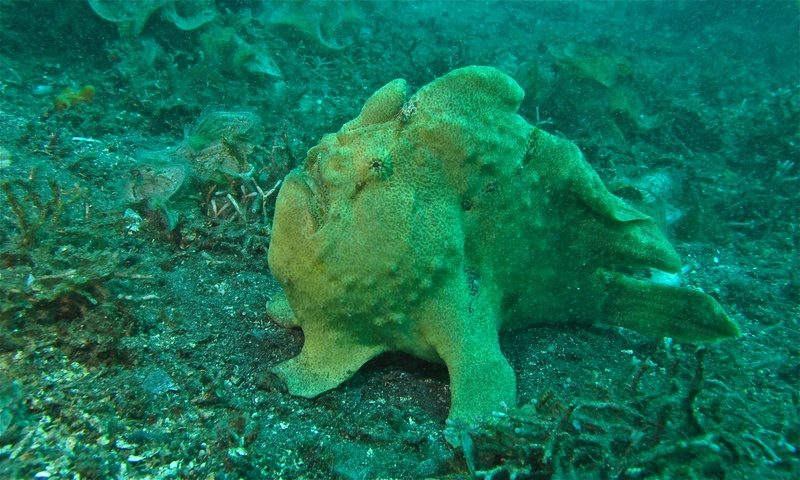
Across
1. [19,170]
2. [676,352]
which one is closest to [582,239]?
[676,352]

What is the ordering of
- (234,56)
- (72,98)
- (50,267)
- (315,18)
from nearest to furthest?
(50,267), (72,98), (234,56), (315,18)

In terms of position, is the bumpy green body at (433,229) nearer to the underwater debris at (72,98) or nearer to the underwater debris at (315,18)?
the underwater debris at (72,98)

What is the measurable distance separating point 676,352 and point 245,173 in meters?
4.53

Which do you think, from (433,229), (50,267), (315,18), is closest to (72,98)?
(50,267)

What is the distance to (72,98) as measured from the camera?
21.2 feet

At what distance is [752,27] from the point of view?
19.8m

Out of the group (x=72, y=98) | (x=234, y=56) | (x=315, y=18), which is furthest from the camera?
(x=315, y=18)

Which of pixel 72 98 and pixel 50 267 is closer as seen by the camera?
pixel 50 267

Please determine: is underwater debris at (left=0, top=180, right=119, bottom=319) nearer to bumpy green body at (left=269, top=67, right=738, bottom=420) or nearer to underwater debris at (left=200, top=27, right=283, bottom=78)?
bumpy green body at (left=269, top=67, right=738, bottom=420)

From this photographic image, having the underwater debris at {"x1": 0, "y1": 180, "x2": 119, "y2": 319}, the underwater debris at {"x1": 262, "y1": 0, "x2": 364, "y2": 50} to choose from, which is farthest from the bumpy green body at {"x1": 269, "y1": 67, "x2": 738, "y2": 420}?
the underwater debris at {"x1": 262, "y1": 0, "x2": 364, "y2": 50}

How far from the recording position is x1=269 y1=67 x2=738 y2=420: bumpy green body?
10.0 feet

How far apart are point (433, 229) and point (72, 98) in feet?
20.1

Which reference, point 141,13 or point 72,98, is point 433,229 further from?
point 141,13

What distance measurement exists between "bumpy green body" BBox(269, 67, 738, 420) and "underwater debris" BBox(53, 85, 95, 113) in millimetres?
5074
